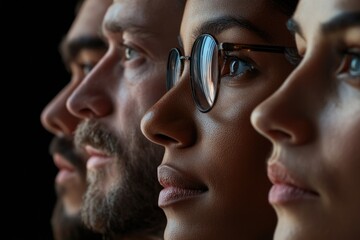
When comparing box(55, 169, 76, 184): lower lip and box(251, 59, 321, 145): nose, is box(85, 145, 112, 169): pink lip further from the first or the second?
box(251, 59, 321, 145): nose

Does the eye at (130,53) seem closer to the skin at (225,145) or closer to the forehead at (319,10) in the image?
the skin at (225,145)

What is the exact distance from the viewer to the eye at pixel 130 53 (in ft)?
6.84

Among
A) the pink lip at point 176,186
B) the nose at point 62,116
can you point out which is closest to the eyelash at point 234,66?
the pink lip at point 176,186

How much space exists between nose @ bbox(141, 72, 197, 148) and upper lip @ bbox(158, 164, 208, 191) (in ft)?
0.15

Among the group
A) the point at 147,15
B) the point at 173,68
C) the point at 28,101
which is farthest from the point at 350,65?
the point at 28,101

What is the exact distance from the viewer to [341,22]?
1.26 metres

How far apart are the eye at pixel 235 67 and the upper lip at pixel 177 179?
20 centimetres

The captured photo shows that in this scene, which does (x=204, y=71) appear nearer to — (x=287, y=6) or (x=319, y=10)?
(x=287, y=6)

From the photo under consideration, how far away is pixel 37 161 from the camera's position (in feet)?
10.8

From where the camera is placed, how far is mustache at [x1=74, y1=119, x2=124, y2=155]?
2062 mm

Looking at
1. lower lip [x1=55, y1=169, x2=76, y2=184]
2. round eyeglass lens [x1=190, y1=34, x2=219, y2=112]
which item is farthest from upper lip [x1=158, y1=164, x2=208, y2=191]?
lower lip [x1=55, y1=169, x2=76, y2=184]

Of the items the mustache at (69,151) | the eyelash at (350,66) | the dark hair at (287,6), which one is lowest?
the mustache at (69,151)

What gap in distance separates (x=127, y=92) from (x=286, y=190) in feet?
2.72

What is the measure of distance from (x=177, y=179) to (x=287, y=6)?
14.7 inches
